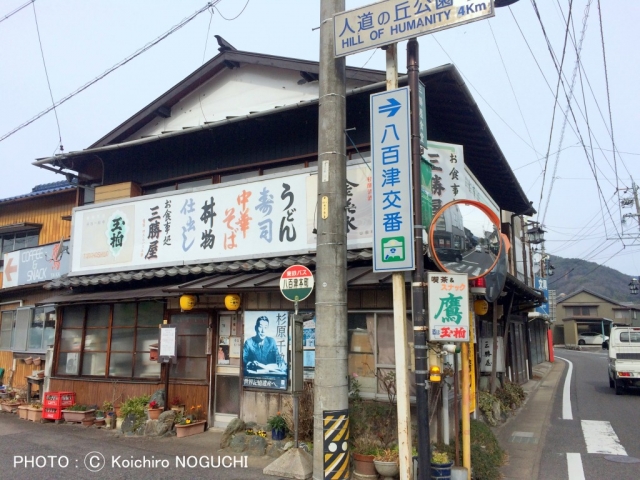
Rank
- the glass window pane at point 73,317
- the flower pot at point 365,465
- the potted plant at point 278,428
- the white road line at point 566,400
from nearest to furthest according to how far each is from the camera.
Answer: the flower pot at point 365,465, the potted plant at point 278,428, the white road line at point 566,400, the glass window pane at point 73,317

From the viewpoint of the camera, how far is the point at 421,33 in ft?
23.6

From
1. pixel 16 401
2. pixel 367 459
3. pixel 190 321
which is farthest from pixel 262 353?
pixel 16 401

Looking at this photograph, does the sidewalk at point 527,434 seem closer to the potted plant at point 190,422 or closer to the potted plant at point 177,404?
the potted plant at point 190,422

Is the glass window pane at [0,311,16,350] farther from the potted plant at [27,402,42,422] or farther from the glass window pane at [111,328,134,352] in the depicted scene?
the glass window pane at [111,328,134,352]

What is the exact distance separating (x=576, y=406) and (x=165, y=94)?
1536 centimetres

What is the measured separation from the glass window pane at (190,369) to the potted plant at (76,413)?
97.4 inches

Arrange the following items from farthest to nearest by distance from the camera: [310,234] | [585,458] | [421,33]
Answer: [310,234]
[585,458]
[421,33]

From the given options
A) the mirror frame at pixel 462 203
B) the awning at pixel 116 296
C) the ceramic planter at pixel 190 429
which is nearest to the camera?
the mirror frame at pixel 462 203

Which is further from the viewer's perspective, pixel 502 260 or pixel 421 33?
pixel 502 260

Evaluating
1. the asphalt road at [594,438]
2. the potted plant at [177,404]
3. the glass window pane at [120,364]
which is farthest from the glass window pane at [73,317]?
the asphalt road at [594,438]

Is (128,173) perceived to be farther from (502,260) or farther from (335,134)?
(502,260)

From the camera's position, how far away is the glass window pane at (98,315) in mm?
13639

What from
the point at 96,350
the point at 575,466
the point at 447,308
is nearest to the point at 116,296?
the point at 96,350

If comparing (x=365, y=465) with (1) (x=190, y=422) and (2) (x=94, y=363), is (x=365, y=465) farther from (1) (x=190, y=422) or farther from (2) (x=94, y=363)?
(2) (x=94, y=363)
